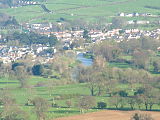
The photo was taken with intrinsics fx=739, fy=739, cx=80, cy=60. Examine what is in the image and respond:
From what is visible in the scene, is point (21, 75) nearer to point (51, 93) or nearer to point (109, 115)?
point (51, 93)

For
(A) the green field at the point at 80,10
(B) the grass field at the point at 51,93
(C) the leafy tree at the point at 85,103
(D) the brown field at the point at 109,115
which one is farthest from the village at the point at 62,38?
(D) the brown field at the point at 109,115

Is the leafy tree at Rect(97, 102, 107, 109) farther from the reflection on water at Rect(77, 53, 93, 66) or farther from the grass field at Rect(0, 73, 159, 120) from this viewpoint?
the reflection on water at Rect(77, 53, 93, 66)

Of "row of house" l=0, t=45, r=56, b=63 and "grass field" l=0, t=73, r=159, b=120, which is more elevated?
"grass field" l=0, t=73, r=159, b=120

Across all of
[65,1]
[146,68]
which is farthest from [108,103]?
Result: [65,1]

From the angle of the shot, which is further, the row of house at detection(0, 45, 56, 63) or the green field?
the green field

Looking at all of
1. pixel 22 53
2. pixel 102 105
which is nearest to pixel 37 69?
pixel 22 53

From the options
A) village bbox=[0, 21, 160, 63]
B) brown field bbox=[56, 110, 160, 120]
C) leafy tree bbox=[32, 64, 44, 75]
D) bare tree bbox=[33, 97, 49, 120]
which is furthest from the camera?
village bbox=[0, 21, 160, 63]

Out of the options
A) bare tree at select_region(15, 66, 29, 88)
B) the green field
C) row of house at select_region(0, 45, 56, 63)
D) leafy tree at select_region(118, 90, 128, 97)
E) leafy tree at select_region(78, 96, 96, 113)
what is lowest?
the green field

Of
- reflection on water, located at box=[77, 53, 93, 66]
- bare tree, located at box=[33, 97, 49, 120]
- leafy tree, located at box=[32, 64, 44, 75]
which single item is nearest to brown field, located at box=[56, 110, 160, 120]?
bare tree, located at box=[33, 97, 49, 120]
